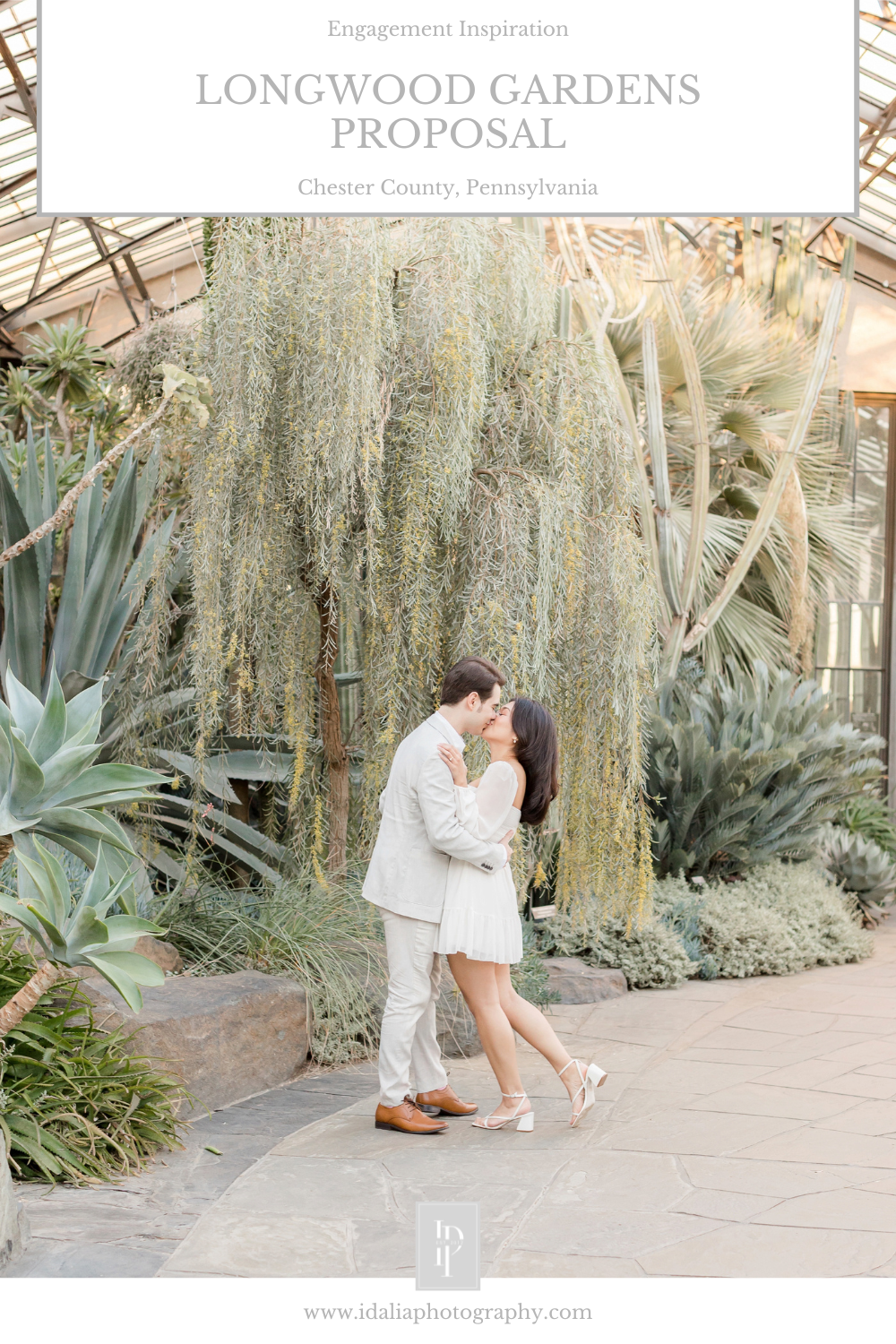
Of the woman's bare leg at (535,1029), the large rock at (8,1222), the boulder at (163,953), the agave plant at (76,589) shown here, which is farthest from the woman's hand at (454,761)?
the agave plant at (76,589)

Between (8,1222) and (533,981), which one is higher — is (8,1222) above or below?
above

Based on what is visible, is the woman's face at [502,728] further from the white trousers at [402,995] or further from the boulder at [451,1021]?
the boulder at [451,1021]

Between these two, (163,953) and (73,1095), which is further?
(163,953)

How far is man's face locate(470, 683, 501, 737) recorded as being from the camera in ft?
13.0

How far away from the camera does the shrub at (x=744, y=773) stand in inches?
296

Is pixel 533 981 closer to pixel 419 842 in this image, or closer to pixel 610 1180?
pixel 419 842

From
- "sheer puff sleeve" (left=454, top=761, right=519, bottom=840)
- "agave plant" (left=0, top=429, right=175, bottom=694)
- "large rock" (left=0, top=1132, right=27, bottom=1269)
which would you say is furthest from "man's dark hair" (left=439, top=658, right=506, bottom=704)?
"agave plant" (left=0, top=429, right=175, bottom=694)

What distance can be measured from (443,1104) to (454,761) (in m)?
1.21

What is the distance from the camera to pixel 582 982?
6.18m

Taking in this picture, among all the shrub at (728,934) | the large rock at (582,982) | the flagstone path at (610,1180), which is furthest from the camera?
the shrub at (728,934)

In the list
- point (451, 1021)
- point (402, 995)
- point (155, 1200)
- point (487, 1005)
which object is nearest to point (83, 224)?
point (451, 1021)
